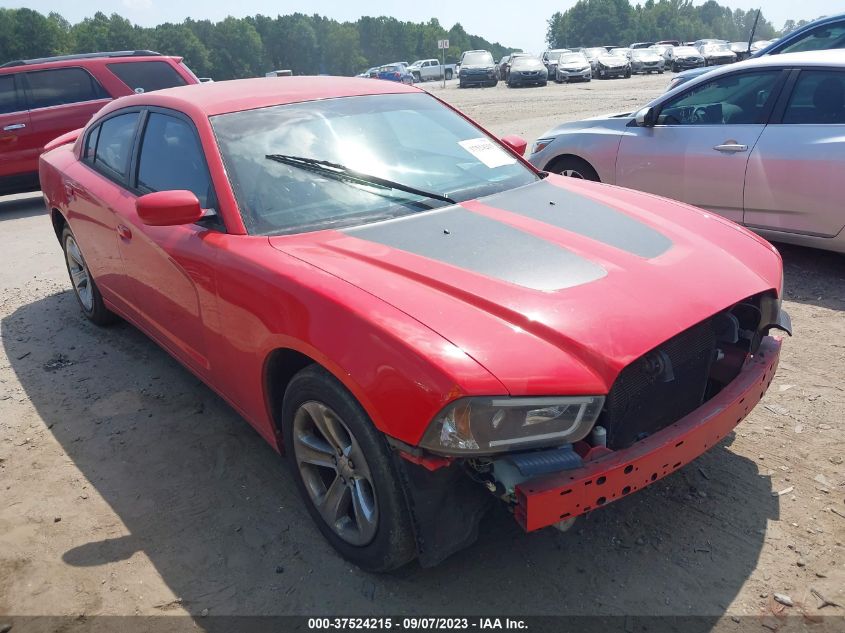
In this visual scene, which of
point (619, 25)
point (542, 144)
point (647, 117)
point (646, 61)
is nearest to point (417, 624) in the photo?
point (647, 117)

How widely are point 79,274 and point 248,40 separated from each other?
4601 inches

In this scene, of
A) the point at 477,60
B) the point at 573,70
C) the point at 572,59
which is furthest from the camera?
the point at 477,60

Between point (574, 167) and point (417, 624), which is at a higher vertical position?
point (574, 167)

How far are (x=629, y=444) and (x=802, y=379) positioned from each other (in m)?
1.89

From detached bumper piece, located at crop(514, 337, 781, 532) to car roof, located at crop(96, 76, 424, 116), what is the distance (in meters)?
2.31

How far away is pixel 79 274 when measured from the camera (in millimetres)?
5141

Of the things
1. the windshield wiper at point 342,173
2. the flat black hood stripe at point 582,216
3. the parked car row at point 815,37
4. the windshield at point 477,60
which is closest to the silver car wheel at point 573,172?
the flat black hood stripe at point 582,216

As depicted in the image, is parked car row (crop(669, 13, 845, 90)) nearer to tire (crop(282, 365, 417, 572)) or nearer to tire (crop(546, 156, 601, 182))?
tire (crop(546, 156, 601, 182))

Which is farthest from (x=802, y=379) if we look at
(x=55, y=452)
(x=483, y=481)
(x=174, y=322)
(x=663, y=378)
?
(x=55, y=452)

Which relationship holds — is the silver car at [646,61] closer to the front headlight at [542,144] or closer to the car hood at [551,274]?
the front headlight at [542,144]

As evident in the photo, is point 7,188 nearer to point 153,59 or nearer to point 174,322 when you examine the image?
point 153,59

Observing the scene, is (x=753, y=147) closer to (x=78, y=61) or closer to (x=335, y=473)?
(x=335, y=473)

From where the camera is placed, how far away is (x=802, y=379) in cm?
372

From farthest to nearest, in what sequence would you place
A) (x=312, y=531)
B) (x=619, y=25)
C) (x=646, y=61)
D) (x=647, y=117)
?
1. (x=619, y=25)
2. (x=646, y=61)
3. (x=647, y=117)
4. (x=312, y=531)
